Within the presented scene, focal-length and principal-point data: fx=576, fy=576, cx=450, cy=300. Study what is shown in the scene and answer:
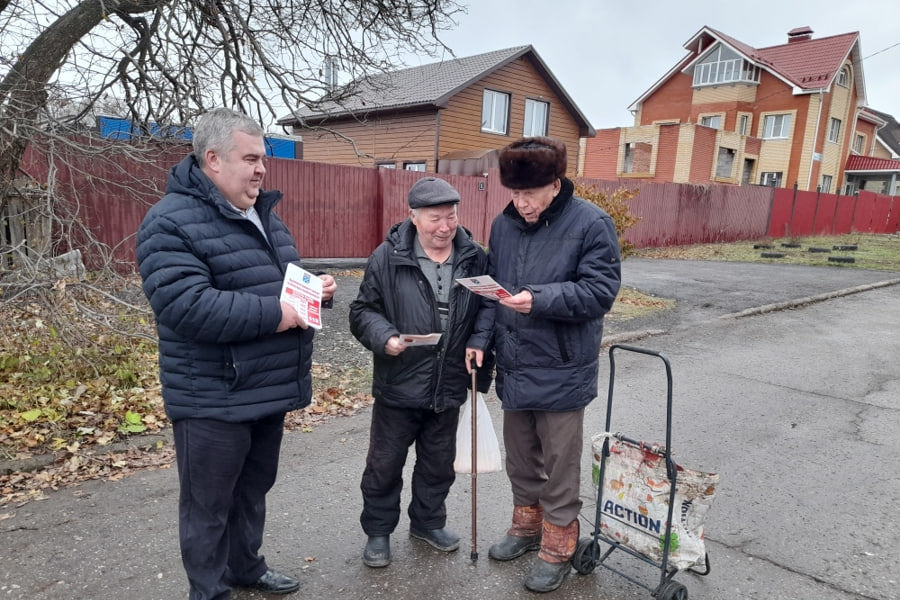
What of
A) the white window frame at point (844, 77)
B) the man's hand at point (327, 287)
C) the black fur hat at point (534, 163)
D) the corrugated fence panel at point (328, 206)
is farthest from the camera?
the white window frame at point (844, 77)

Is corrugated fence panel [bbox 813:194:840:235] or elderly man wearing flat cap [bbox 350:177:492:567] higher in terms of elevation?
corrugated fence panel [bbox 813:194:840:235]

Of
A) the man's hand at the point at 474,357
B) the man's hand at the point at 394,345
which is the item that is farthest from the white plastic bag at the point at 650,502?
the man's hand at the point at 394,345

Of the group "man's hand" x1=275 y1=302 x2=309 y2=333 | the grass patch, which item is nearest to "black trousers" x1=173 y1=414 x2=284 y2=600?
"man's hand" x1=275 y1=302 x2=309 y2=333

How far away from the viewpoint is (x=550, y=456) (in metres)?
2.71

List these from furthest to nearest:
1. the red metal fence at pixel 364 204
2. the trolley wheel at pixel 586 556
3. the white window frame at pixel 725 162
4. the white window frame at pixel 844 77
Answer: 1. the white window frame at pixel 844 77
2. the white window frame at pixel 725 162
3. the red metal fence at pixel 364 204
4. the trolley wheel at pixel 586 556

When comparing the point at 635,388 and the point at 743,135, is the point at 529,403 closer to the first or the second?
the point at 635,388

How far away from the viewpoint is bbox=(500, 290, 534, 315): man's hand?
247 centimetres

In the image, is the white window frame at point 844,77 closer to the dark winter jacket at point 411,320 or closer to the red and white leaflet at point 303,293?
the dark winter jacket at point 411,320

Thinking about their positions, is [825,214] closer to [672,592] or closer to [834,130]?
[834,130]

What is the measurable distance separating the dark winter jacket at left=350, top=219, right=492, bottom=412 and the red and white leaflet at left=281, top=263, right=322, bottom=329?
1.57ft

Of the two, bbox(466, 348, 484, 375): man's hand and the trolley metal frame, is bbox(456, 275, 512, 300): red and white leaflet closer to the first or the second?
bbox(466, 348, 484, 375): man's hand

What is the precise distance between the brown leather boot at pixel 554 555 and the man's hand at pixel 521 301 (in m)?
1.06

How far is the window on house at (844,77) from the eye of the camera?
3253 centimetres


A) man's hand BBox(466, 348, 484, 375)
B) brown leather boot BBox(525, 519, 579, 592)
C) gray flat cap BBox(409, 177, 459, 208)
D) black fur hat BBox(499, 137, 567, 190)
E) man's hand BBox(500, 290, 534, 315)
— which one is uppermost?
black fur hat BBox(499, 137, 567, 190)
